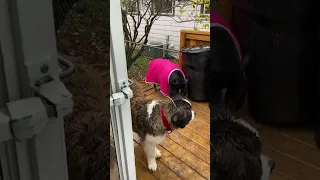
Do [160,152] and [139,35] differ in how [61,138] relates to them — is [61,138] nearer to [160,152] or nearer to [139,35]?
[160,152]

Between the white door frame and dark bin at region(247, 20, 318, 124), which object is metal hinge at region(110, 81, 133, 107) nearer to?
the white door frame

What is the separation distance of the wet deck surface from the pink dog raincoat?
14 cm

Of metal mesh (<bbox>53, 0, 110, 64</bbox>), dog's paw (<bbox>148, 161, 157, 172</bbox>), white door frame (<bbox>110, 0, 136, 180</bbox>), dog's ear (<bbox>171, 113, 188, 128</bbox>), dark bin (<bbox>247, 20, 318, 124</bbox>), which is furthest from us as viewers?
dog's paw (<bbox>148, 161, 157, 172</bbox>)

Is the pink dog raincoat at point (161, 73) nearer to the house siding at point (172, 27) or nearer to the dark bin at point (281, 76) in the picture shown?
the house siding at point (172, 27)

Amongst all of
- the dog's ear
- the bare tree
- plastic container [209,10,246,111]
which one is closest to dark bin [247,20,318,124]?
plastic container [209,10,246,111]

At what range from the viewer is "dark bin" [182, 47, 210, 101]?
3152 mm

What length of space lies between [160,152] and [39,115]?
2064 millimetres

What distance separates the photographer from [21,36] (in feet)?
1.22

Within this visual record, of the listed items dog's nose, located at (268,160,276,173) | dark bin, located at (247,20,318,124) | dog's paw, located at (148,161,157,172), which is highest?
dark bin, located at (247,20,318,124)

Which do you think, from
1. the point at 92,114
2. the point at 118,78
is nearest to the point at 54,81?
the point at 92,114

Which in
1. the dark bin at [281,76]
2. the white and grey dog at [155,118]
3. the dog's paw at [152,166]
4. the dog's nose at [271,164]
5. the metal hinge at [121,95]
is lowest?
the dog's paw at [152,166]

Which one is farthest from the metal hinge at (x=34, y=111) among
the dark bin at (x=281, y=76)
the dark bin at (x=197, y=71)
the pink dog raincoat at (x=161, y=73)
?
the dark bin at (x=197, y=71)

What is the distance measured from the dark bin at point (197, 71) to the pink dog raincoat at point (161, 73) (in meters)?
0.22

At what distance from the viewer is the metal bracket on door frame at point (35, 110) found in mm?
344
